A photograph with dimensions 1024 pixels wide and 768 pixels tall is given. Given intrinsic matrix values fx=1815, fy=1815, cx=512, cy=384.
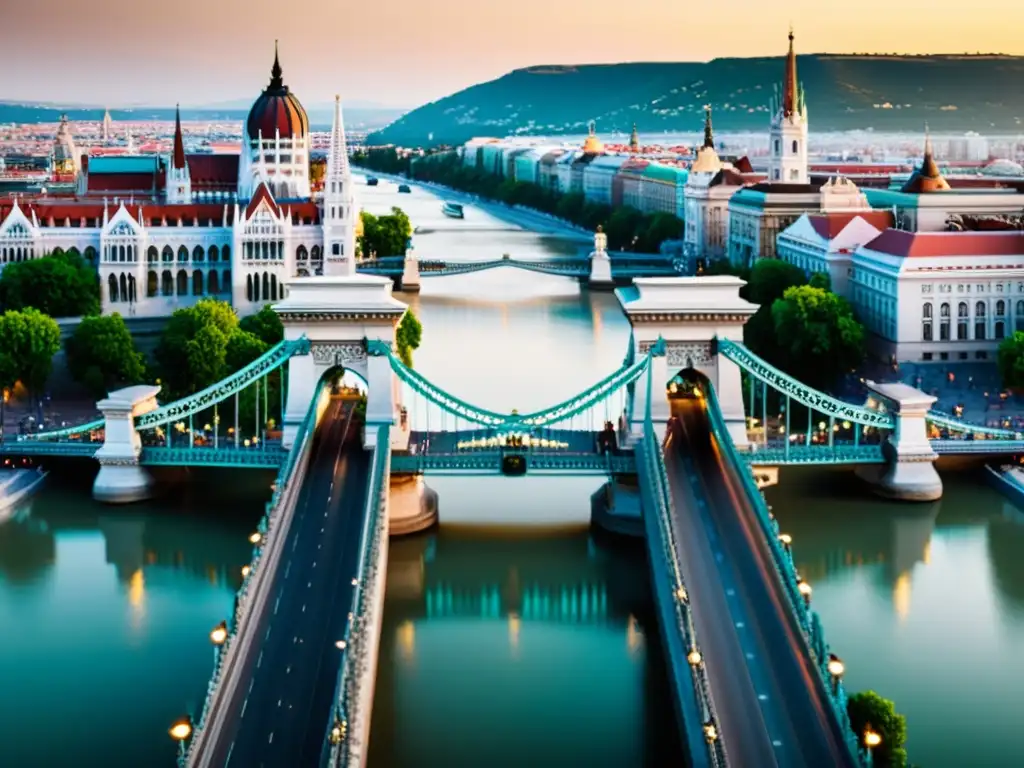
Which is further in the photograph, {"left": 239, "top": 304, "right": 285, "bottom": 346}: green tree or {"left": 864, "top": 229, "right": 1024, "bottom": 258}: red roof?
{"left": 864, "top": 229, "right": 1024, "bottom": 258}: red roof

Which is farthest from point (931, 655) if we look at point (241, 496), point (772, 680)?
point (241, 496)

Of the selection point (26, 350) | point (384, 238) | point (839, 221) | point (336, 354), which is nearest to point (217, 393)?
point (336, 354)

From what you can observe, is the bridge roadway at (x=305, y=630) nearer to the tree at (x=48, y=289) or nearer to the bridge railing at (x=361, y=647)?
the bridge railing at (x=361, y=647)

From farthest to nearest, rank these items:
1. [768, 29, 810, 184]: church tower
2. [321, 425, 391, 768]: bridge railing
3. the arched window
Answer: [768, 29, 810, 184]: church tower → the arched window → [321, 425, 391, 768]: bridge railing

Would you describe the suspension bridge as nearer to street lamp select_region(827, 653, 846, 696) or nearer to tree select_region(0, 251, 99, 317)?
street lamp select_region(827, 653, 846, 696)

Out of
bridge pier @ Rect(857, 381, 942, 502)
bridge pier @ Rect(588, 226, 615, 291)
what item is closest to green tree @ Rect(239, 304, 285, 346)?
bridge pier @ Rect(857, 381, 942, 502)

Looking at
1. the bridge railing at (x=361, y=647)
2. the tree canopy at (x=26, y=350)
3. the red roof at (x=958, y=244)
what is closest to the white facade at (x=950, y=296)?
the red roof at (x=958, y=244)
